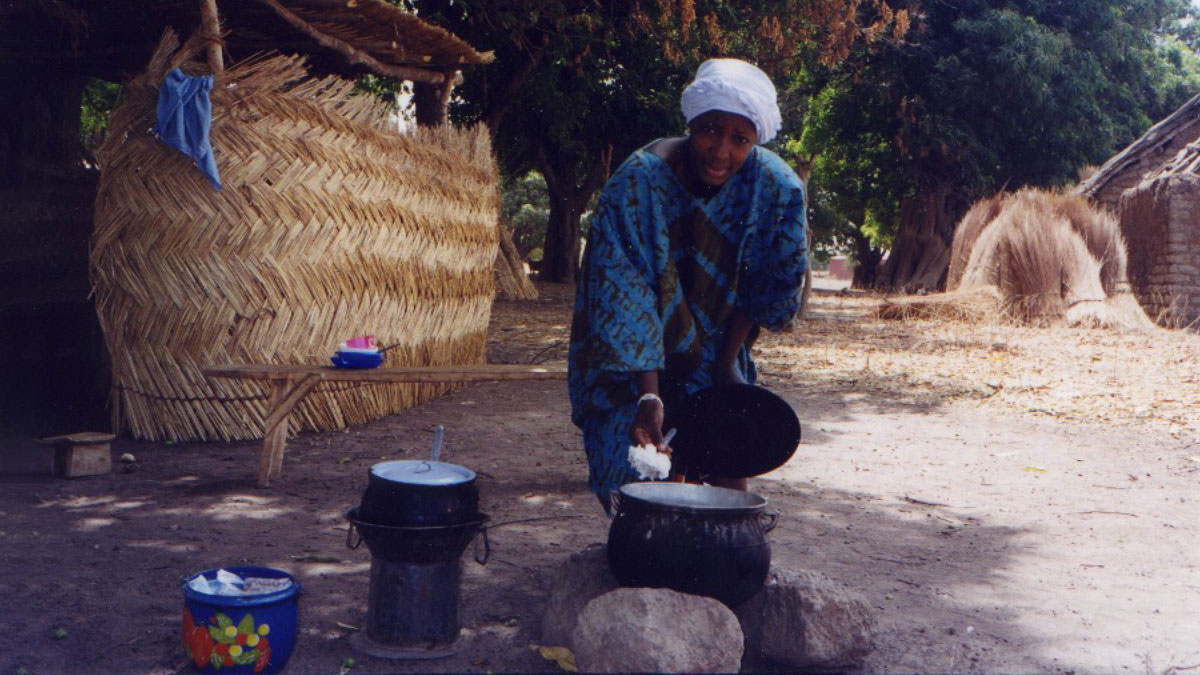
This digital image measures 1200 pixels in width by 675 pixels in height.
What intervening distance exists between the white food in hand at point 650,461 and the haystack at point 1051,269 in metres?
11.9

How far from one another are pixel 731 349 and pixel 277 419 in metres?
2.68

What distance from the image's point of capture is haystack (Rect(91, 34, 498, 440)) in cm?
591

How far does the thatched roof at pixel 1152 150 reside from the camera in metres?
15.8

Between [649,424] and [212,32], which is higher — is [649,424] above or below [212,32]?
below

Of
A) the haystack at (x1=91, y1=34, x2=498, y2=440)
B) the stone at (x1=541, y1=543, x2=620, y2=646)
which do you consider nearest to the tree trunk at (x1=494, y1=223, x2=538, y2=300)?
the haystack at (x1=91, y1=34, x2=498, y2=440)

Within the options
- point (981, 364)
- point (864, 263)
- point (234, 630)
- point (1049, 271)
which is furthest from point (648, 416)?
point (864, 263)

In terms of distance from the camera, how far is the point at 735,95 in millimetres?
2936

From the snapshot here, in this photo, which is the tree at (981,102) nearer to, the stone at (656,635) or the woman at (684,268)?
the woman at (684,268)

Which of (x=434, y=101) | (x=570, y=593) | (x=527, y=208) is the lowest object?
(x=570, y=593)

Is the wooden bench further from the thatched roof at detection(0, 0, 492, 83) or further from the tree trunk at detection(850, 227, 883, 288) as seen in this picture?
the tree trunk at detection(850, 227, 883, 288)

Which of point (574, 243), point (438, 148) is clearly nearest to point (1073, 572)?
point (438, 148)

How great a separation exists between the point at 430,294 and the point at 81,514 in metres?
3.43

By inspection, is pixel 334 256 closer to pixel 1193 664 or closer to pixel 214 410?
pixel 214 410

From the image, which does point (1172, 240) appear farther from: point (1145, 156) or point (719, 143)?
point (719, 143)
